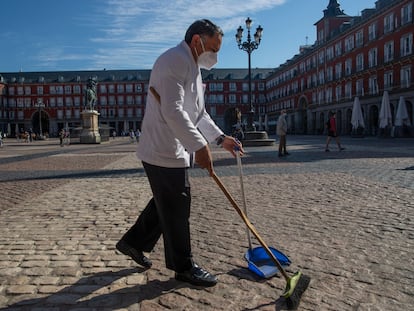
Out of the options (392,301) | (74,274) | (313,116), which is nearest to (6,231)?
(74,274)

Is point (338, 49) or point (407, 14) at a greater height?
point (338, 49)

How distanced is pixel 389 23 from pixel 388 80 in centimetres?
579

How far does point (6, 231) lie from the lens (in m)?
4.47

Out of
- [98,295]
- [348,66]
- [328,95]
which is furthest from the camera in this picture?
[328,95]

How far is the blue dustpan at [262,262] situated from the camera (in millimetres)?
3033

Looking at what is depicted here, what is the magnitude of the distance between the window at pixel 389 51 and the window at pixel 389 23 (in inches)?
54.0

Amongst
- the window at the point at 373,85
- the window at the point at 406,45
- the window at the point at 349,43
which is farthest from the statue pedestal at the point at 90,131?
the window at the point at 349,43

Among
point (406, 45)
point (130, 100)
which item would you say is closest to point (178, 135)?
point (406, 45)

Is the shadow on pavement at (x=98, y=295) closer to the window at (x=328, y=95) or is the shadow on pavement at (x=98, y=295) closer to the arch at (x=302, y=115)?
the window at (x=328, y=95)

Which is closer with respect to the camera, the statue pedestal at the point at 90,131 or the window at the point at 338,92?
the statue pedestal at the point at 90,131

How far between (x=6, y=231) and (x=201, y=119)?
2877 mm

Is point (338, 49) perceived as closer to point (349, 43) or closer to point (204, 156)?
point (349, 43)

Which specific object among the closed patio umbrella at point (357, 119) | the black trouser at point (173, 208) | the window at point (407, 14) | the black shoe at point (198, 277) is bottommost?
the black shoe at point (198, 277)

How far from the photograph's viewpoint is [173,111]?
252 centimetres
